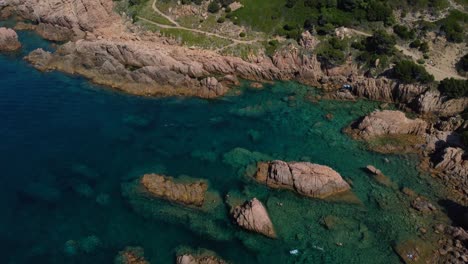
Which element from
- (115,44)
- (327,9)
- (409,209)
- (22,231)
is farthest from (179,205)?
(327,9)

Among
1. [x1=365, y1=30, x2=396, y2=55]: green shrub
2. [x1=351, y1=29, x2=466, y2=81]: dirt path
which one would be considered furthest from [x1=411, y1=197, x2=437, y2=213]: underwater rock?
[x1=365, y1=30, x2=396, y2=55]: green shrub

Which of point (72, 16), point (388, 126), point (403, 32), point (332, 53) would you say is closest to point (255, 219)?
point (388, 126)

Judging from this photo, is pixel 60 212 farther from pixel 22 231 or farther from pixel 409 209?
pixel 409 209

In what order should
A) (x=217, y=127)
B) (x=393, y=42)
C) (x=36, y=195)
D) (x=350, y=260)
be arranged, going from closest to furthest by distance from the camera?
(x=350, y=260)
(x=36, y=195)
(x=217, y=127)
(x=393, y=42)

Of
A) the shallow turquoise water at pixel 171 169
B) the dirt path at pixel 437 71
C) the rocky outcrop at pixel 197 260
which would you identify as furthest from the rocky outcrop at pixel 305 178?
the dirt path at pixel 437 71

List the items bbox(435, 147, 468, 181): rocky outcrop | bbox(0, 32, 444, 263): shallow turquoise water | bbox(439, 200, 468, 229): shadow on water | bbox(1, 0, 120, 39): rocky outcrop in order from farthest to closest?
1. bbox(1, 0, 120, 39): rocky outcrop
2. bbox(435, 147, 468, 181): rocky outcrop
3. bbox(439, 200, 468, 229): shadow on water
4. bbox(0, 32, 444, 263): shallow turquoise water

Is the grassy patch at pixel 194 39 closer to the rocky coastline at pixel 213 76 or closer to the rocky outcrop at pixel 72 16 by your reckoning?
the rocky coastline at pixel 213 76

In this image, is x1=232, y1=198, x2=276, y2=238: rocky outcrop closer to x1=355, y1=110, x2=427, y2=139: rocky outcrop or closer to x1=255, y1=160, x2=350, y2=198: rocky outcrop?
x1=255, y1=160, x2=350, y2=198: rocky outcrop
